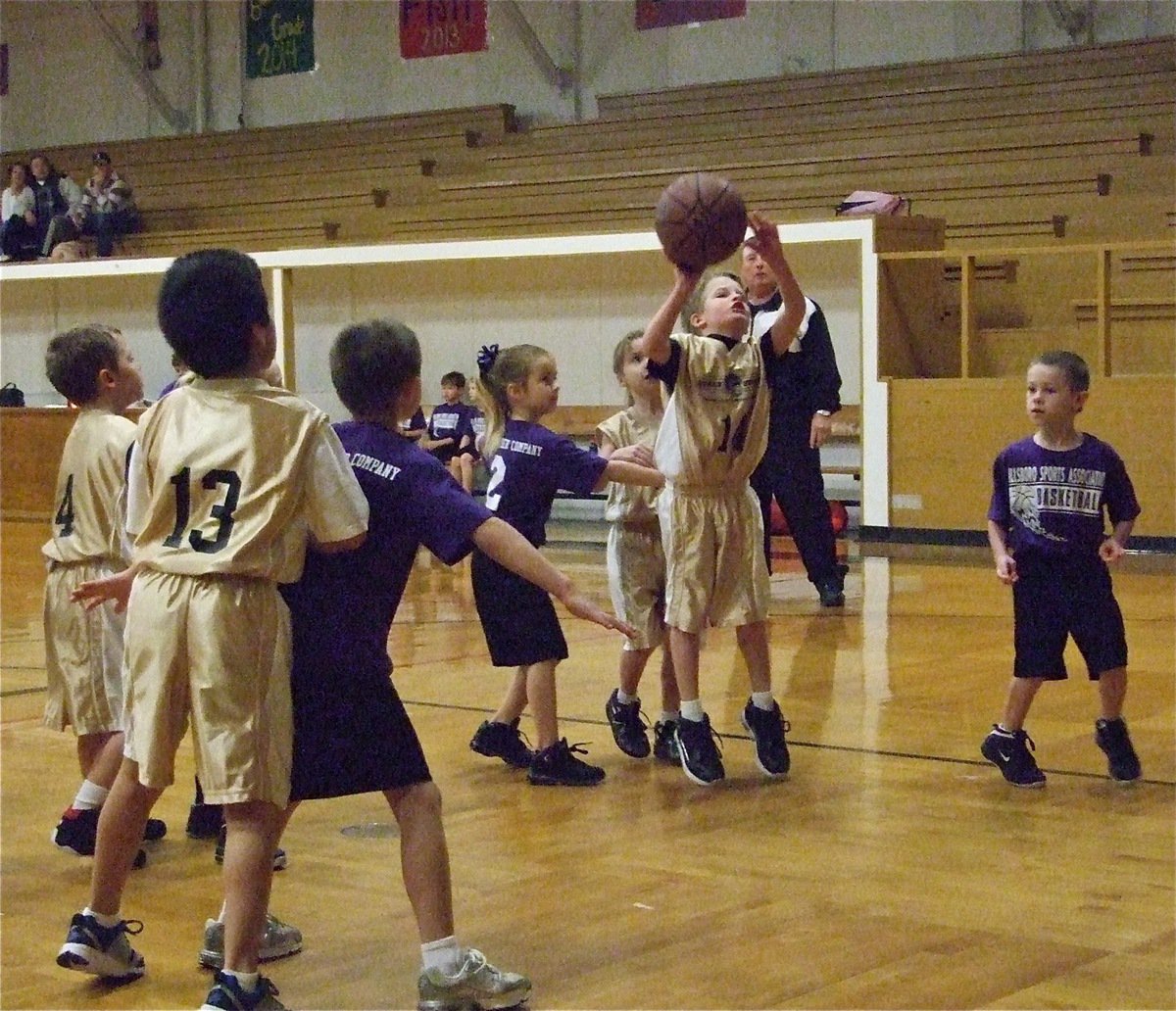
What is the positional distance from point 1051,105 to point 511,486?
37.3ft

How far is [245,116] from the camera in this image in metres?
21.7

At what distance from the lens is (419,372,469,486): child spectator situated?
14.2m

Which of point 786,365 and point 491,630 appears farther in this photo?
point 786,365

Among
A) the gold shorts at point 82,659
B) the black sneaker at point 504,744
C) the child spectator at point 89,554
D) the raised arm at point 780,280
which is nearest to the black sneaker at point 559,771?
the black sneaker at point 504,744

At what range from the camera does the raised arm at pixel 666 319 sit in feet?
15.5

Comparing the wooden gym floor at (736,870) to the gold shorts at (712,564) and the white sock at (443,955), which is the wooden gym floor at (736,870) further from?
the gold shorts at (712,564)

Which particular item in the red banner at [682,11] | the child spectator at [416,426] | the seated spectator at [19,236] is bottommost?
the child spectator at [416,426]

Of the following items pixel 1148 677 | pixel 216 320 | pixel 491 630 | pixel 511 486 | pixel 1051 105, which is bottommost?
pixel 1148 677

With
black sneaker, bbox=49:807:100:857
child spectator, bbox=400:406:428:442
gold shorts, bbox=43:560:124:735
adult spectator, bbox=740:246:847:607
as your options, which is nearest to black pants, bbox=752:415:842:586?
adult spectator, bbox=740:246:847:607

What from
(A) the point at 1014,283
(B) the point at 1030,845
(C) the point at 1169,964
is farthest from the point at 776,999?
(A) the point at 1014,283

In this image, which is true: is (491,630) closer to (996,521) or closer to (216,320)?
(996,521)

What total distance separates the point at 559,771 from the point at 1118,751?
5.08 ft

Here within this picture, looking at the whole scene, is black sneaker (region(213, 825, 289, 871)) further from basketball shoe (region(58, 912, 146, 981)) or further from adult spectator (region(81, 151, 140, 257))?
adult spectator (region(81, 151, 140, 257))

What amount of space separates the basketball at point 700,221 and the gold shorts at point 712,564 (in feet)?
2.32
